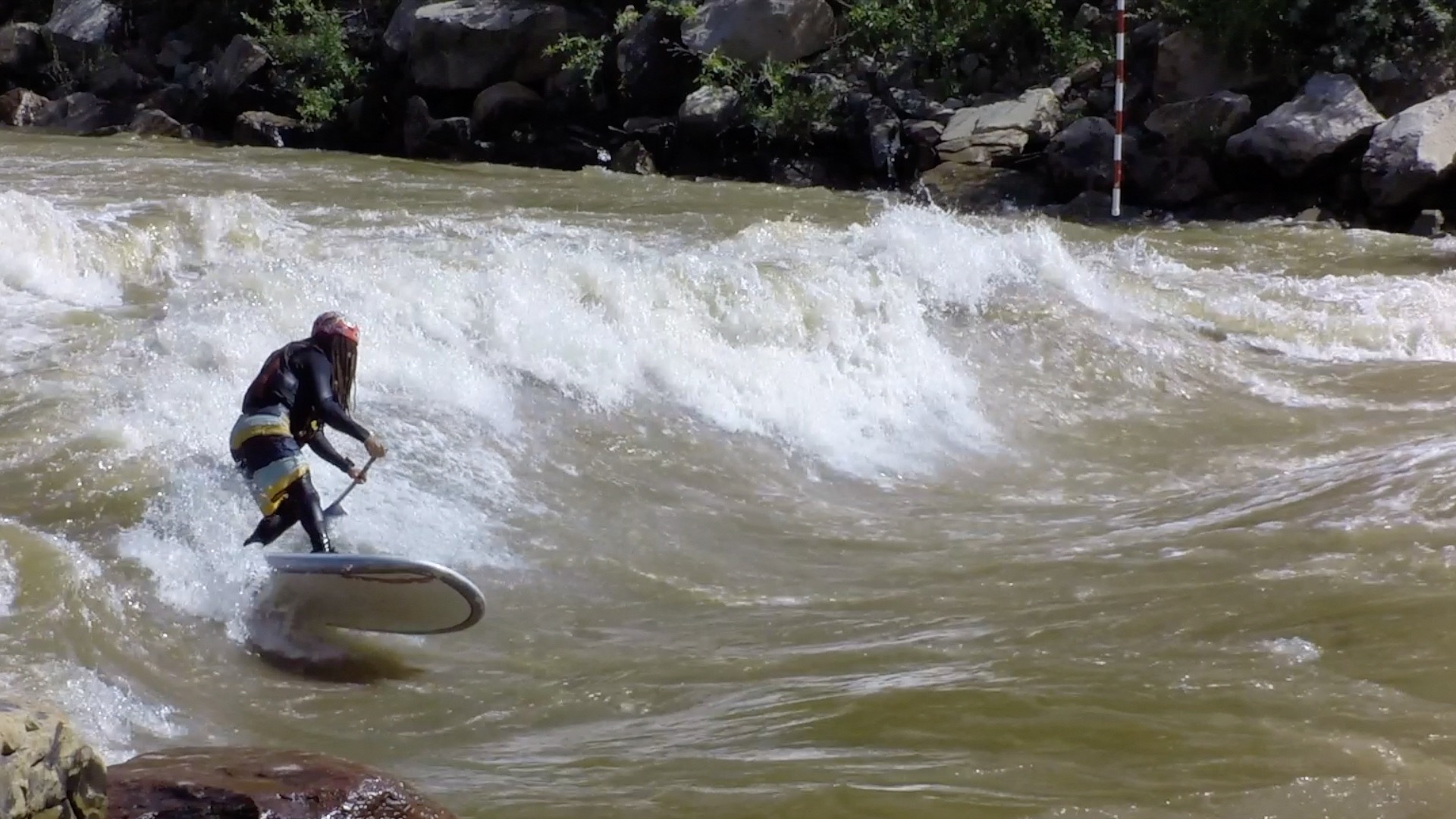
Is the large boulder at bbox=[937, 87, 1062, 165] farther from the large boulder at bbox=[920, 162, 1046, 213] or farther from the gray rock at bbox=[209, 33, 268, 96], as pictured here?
the gray rock at bbox=[209, 33, 268, 96]

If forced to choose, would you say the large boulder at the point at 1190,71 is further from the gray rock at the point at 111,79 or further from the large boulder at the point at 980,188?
the gray rock at the point at 111,79

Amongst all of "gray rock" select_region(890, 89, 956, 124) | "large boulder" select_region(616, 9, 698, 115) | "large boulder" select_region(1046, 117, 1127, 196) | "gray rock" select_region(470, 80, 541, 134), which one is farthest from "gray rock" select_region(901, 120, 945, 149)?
"gray rock" select_region(470, 80, 541, 134)

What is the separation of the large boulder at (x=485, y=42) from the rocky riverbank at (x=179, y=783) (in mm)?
13699

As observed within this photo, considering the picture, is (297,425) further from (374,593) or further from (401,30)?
(401,30)

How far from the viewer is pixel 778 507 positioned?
21.7 feet

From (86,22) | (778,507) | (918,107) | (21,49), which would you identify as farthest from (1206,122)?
(21,49)

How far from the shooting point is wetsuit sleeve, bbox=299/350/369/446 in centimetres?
500

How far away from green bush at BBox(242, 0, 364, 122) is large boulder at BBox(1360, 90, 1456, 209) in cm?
1027

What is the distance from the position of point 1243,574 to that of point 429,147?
1235 centimetres

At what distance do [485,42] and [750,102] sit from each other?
3243mm

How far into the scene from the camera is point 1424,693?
3.93 metres

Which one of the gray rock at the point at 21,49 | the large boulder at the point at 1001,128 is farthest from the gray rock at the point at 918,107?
the gray rock at the point at 21,49

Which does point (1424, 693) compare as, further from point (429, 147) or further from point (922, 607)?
point (429, 147)

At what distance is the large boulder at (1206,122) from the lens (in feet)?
41.8
